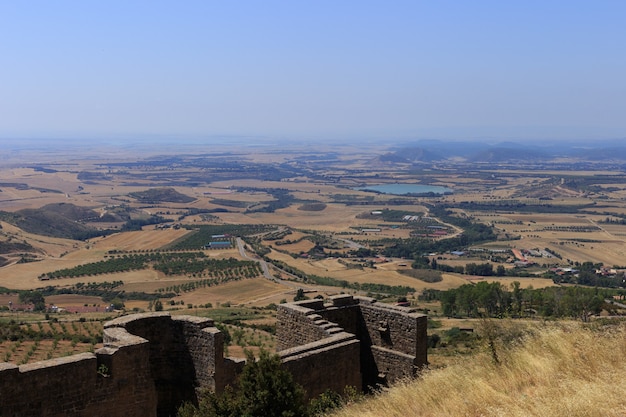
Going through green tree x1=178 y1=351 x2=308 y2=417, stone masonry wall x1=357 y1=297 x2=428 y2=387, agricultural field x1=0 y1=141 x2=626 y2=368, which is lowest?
agricultural field x1=0 y1=141 x2=626 y2=368

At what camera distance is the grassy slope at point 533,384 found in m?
7.03

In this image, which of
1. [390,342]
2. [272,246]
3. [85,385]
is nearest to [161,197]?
[272,246]

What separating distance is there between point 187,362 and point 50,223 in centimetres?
11061

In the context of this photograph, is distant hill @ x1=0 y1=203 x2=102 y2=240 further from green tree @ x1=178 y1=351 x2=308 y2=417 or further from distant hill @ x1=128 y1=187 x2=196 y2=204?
green tree @ x1=178 y1=351 x2=308 y2=417

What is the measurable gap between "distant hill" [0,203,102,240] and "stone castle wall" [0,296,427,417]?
98.7 m

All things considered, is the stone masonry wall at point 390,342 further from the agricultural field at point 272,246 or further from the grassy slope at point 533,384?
the agricultural field at point 272,246

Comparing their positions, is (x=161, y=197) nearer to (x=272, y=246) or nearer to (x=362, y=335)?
(x=272, y=246)

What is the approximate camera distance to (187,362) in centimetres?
1084

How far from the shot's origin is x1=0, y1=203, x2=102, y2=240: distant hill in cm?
10319

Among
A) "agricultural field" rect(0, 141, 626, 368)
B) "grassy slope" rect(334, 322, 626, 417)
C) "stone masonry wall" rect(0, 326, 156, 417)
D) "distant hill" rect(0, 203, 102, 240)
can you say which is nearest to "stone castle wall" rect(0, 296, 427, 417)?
"stone masonry wall" rect(0, 326, 156, 417)

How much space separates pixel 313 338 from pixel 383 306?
2.59 m

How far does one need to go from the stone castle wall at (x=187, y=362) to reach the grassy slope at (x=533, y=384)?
Result: 212cm

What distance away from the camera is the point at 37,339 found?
26.3 metres

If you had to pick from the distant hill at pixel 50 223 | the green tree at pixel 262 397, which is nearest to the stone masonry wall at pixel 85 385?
the green tree at pixel 262 397
